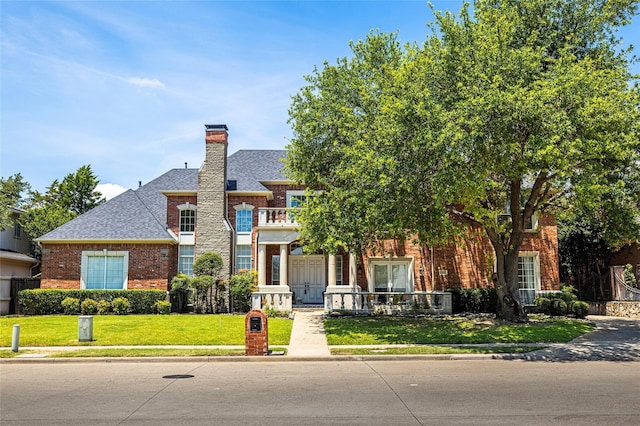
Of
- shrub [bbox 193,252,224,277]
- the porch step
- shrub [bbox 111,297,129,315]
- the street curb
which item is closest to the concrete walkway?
the street curb

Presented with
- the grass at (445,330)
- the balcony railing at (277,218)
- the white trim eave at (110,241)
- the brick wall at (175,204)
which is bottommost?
the grass at (445,330)

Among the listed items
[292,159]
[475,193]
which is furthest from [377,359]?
[292,159]

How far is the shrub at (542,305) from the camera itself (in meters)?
27.4

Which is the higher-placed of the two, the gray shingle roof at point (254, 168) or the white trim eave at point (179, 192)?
the gray shingle roof at point (254, 168)

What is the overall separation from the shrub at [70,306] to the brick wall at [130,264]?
6.32ft

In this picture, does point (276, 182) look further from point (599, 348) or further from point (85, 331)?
point (599, 348)

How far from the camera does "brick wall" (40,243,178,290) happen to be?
96.1 feet

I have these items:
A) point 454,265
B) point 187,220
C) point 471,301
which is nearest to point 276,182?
point 187,220

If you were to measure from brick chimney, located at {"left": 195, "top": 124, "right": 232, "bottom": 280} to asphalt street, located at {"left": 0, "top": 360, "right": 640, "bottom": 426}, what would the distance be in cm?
1514

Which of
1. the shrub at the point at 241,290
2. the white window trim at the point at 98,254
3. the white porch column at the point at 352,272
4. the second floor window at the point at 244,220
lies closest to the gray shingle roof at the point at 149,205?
the white window trim at the point at 98,254

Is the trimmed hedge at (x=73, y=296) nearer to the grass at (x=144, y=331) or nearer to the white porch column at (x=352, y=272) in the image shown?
the grass at (x=144, y=331)

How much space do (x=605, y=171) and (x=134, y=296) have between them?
22.0m

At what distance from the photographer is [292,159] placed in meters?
25.7

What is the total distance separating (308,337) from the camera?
19312mm
